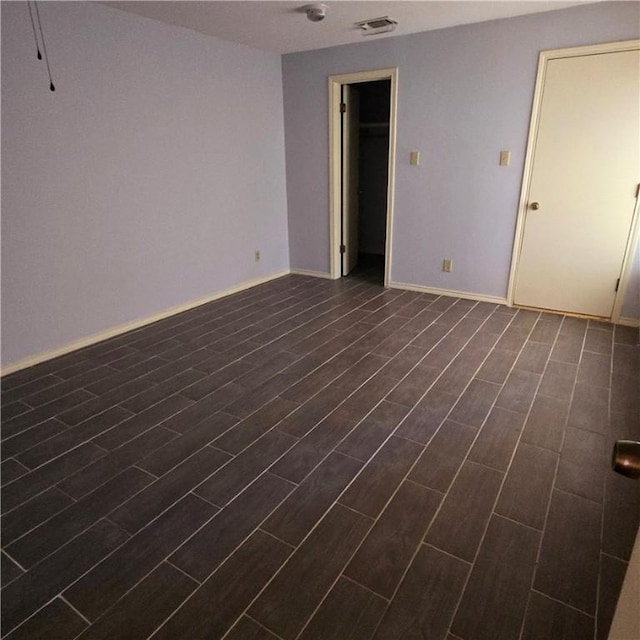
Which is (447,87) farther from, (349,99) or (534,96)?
(349,99)

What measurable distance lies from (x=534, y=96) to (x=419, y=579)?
12.0 feet

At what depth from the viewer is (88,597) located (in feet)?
4.58

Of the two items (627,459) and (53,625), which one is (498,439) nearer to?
(627,459)

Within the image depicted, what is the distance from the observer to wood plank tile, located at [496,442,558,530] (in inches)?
66.9

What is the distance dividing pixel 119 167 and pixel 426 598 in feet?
11.1

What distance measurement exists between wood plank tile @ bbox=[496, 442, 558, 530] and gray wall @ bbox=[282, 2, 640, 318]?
7.38ft

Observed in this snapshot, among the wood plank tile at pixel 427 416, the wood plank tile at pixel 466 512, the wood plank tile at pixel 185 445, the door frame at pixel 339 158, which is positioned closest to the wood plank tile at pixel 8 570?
the wood plank tile at pixel 185 445

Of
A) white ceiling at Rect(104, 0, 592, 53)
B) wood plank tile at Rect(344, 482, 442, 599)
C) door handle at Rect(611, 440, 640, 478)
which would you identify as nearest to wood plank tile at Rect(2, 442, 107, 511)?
wood plank tile at Rect(344, 482, 442, 599)

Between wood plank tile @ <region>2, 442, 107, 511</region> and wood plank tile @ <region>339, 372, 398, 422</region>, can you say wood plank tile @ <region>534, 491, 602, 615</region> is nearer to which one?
wood plank tile @ <region>339, 372, 398, 422</region>

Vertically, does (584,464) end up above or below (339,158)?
below

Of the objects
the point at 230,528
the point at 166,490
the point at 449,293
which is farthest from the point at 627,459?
the point at 449,293

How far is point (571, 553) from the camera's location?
1527 millimetres

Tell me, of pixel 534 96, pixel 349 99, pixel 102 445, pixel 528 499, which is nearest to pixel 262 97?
pixel 349 99

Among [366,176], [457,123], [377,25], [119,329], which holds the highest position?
[377,25]
